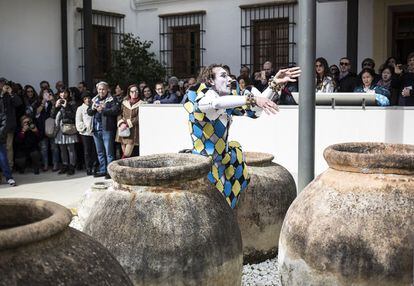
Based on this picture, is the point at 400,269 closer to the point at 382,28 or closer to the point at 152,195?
the point at 152,195

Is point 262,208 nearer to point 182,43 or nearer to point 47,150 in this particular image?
point 47,150

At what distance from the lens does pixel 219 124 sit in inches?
171

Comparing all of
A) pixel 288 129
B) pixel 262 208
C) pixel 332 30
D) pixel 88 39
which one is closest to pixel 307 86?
pixel 262 208

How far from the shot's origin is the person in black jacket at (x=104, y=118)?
9641mm

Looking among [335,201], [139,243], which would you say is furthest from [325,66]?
[139,243]

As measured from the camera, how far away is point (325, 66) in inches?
299

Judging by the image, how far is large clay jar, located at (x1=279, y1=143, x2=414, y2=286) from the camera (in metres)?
3.18

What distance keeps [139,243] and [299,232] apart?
0.96m

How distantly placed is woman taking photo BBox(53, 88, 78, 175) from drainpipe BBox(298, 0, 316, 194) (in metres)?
5.65

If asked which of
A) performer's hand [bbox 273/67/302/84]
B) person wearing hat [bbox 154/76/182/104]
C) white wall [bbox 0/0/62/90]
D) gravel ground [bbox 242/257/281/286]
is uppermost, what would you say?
white wall [bbox 0/0/62/90]

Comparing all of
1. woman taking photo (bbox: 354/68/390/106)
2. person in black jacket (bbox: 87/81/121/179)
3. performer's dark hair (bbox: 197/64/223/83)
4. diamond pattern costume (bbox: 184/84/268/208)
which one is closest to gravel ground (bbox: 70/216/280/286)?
diamond pattern costume (bbox: 184/84/268/208)

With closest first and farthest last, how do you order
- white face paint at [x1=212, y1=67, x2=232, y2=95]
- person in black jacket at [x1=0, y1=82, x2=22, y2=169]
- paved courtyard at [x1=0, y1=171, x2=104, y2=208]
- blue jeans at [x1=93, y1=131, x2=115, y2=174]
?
white face paint at [x1=212, y1=67, x2=232, y2=95] → paved courtyard at [x1=0, y1=171, x2=104, y2=208] → person in black jacket at [x1=0, y1=82, x2=22, y2=169] → blue jeans at [x1=93, y1=131, x2=115, y2=174]

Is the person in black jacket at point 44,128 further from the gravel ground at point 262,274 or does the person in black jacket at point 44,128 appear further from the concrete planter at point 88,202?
the gravel ground at point 262,274

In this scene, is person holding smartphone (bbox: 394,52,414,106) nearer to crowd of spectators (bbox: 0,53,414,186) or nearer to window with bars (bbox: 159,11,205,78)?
crowd of spectators (bbox: 0,53,414,186)
